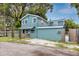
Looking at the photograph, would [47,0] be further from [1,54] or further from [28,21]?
[1,54]

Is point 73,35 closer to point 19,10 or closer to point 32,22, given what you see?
point 32,22

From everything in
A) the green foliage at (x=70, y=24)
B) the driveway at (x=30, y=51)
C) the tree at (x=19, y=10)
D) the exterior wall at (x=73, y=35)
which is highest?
the tree at (x=19, y=10)

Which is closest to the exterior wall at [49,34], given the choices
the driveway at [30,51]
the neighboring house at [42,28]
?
the neighboring house at [42,28]

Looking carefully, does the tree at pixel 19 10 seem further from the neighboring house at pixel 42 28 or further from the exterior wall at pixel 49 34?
the exterior wall at pixel 49 34

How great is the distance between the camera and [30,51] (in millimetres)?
3184

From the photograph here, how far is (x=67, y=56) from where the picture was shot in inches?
126

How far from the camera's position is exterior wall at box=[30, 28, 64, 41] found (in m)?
3.21

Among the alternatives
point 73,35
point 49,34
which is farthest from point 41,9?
point 73,35

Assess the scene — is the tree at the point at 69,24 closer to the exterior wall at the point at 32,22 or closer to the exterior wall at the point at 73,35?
the exterior wall at the point at 73,35

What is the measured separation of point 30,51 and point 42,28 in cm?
26

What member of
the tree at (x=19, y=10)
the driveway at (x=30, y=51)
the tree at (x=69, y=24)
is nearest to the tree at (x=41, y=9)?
the tree at (x=19, y=10)

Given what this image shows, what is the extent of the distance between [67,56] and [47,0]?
0.59 m

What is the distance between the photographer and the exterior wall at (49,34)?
321 centimetres

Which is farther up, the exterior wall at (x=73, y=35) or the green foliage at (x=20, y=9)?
the green foliage at (x=20, y=9)
